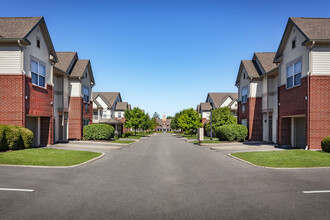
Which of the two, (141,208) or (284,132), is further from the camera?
(284,132)

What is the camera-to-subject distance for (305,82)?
54.7 ft

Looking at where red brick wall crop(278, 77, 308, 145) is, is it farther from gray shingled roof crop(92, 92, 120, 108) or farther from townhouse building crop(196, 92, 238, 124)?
gray shingled roof crop(92, 92, 120, 108)

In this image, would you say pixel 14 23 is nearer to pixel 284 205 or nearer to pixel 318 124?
pixel 284 205

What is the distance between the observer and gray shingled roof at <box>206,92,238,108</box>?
57500 mm

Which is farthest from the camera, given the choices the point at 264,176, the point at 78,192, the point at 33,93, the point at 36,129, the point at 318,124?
the point at 36,129

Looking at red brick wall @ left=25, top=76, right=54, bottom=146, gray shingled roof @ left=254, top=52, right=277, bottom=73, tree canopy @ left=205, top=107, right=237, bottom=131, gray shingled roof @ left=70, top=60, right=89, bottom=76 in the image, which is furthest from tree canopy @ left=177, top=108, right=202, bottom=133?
red brick wall @ left=25, top=76, right=54, bottom=146

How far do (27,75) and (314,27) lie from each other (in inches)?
890

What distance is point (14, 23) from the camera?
1836 cm

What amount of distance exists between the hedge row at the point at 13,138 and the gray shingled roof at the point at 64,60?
11.8 m

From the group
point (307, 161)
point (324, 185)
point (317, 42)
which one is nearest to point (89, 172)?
point (324, 185)

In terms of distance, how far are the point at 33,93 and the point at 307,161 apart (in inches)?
764

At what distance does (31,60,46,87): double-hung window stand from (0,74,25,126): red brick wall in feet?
6.10

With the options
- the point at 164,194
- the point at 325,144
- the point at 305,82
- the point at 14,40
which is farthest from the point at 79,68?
the point at 325,144

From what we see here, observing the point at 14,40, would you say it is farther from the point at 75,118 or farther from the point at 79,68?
the point at 75,118
